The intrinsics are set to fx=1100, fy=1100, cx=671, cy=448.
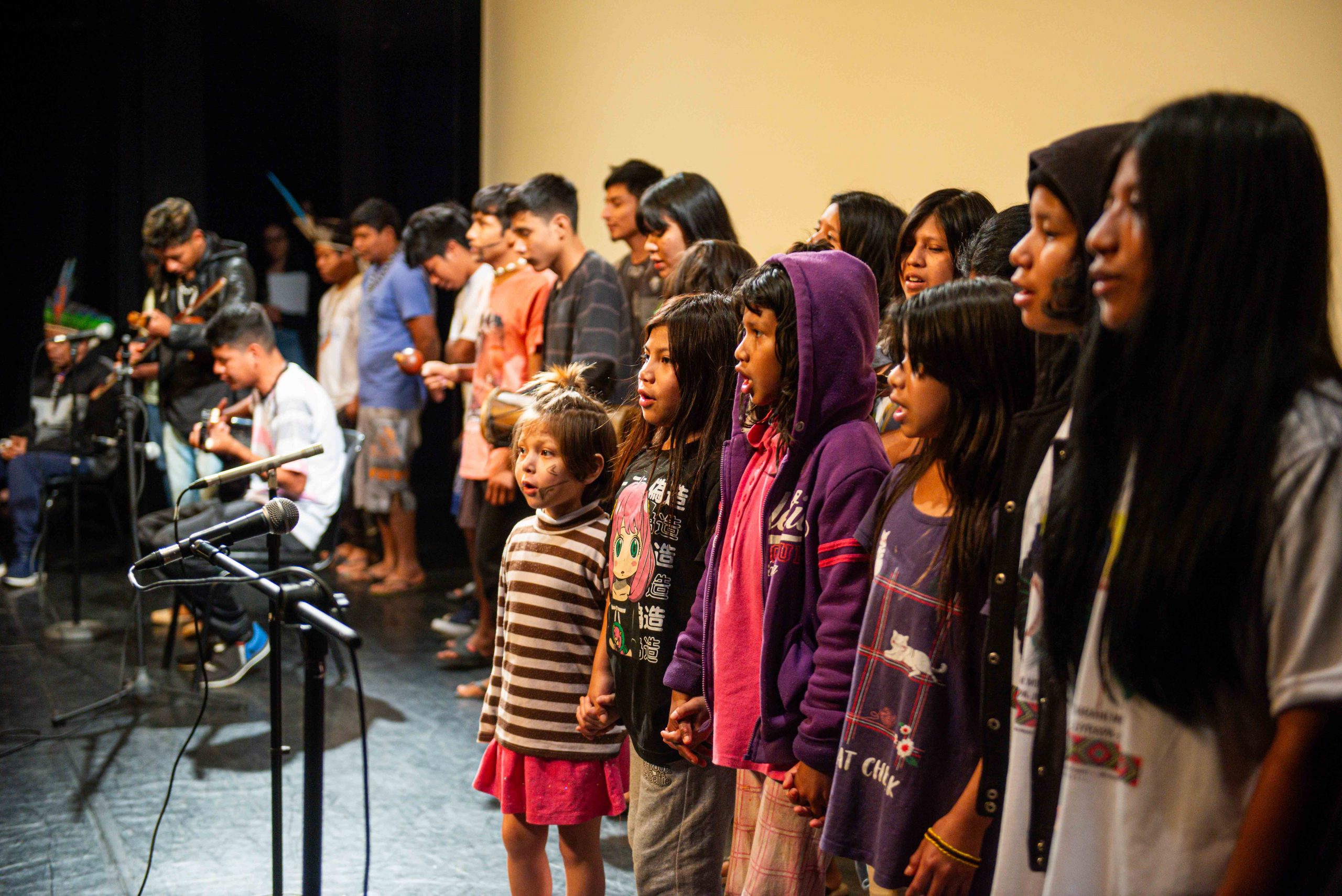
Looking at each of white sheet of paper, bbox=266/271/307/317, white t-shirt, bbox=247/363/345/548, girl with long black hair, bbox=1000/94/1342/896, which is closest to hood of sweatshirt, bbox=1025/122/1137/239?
girl with long black hair, bbox=1000/94/1342/896

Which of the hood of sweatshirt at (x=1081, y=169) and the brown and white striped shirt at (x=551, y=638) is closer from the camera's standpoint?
the hood of sweatshirt at (x=1081, y=169)

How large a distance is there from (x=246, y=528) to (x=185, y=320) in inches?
118

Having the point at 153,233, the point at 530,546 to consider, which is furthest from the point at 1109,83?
the point at 153,233

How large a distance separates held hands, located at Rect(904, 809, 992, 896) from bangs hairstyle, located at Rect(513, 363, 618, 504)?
98 cm

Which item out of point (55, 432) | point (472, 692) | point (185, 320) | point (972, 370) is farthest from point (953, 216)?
point (55, 432)

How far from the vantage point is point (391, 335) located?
4863 millimetres

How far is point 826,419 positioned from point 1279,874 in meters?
0.85

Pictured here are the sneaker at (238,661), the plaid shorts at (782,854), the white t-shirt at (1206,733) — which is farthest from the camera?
the sneaker at (238,661)

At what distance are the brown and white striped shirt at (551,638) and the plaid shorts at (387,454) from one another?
9.51 feet

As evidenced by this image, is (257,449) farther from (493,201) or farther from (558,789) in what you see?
(558,789)

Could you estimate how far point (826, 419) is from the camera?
1635 millimetres

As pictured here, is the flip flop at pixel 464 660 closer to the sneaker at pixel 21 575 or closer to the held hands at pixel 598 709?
the held hands at pixel 598 709

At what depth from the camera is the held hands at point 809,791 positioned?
59.6 inches

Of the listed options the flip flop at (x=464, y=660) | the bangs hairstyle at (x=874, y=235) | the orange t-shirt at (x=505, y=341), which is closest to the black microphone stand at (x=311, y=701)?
the bangs hairstyle at (x=874, y=235)
